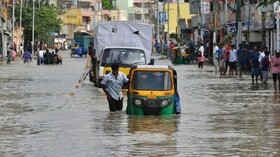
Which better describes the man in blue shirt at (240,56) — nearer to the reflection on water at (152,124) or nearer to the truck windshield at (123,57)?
the truck windshield at (123,57)

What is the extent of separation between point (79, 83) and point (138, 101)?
18142 millimetres

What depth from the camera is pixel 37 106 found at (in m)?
28.0

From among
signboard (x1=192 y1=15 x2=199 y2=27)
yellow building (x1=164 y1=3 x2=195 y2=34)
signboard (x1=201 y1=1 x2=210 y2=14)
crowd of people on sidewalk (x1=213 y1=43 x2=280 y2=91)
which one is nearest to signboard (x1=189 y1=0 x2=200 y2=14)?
signboard (x1=192 y1=15 x2=199 y2=27)

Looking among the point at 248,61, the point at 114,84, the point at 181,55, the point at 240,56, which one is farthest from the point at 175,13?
the point at 114,84

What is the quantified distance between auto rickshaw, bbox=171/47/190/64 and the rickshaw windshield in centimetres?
4967

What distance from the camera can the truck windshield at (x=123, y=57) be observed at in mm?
37719

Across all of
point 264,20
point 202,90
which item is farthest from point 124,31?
point 264,20

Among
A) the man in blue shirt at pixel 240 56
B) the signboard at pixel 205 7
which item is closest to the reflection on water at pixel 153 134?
the man in blue shirt at pixel 240 56

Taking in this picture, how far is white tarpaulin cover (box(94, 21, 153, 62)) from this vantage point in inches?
1750

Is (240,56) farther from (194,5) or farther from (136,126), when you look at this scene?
(194,5)

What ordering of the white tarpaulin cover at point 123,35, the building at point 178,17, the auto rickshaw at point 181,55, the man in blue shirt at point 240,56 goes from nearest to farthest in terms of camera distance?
the white tarpaulin cover at point 123,35 → the man in blue shirt at point 240,56 → the auto rickshaw at point 181,55 → the building at point 178,17

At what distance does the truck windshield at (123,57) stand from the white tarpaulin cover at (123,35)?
19.7 ft

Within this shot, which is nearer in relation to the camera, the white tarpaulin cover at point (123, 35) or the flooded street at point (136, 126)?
the flooded street at point (136, 126)

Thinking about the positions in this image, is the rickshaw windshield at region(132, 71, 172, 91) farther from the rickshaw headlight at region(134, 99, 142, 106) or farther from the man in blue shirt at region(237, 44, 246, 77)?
the man in blue shirt at region(237, 44, 246, 77)
